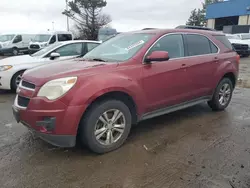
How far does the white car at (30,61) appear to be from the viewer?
6371mm

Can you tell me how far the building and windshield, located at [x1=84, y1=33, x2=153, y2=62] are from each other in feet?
105

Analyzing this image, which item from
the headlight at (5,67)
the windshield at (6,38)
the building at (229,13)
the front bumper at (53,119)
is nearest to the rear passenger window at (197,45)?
the front bumper at (53,119)

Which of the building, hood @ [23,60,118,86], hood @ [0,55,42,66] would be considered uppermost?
the building

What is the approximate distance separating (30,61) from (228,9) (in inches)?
1353

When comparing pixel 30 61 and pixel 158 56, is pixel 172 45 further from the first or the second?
pixel 30 61

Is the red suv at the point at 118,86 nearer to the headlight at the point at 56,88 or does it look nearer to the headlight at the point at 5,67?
the headlight at the point at 56,88

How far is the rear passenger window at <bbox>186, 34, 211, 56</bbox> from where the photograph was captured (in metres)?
4.27

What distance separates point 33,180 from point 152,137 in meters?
1.88

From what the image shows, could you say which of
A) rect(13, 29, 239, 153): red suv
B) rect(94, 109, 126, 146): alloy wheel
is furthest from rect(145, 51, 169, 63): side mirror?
rect(94, 109, 126, 146): alloy wheel

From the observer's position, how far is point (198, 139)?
3697mm

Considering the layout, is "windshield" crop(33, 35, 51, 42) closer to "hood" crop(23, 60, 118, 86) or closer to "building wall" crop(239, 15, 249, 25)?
"hood" crop(23, 60, 118, 86)

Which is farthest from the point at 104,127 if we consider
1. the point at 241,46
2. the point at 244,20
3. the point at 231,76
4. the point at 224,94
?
the point at 244,20

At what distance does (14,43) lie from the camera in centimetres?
2005

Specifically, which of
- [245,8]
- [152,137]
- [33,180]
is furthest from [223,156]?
[245,8]
